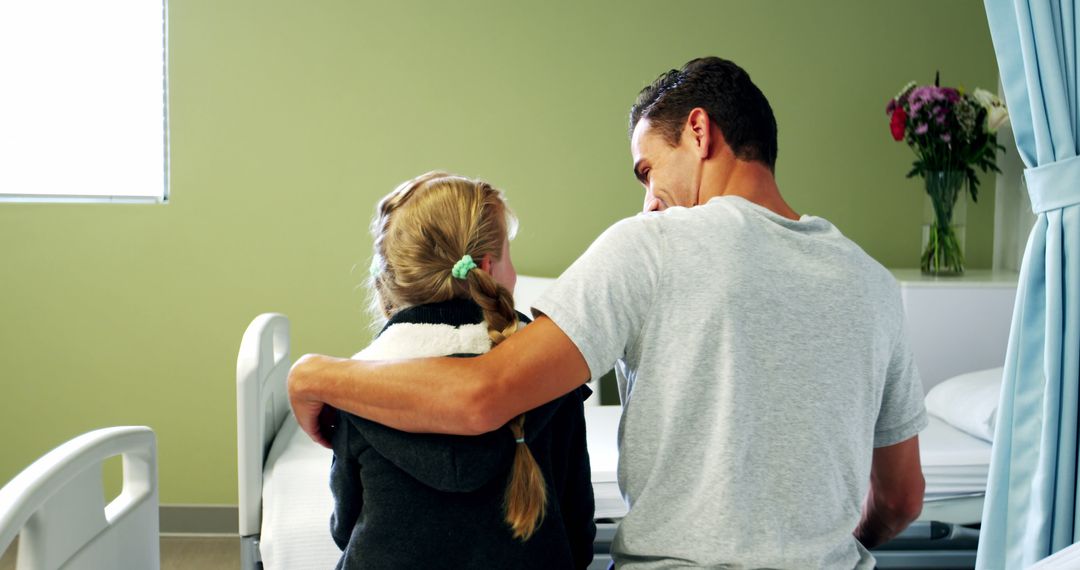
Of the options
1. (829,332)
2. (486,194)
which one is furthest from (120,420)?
(829,332)

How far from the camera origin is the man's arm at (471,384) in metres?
1.06

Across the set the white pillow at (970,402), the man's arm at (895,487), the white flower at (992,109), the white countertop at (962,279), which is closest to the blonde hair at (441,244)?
the man's arm at (895,487)

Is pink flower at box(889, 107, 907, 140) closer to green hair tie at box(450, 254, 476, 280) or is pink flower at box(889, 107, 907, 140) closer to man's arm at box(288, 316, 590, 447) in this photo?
green hair tie at box(450, 254, 476, 280)

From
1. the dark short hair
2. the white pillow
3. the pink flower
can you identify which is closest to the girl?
the dark short hair

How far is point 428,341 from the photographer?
1.24 m

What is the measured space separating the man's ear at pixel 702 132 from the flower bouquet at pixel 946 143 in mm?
2084

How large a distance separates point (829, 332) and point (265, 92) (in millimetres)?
2616

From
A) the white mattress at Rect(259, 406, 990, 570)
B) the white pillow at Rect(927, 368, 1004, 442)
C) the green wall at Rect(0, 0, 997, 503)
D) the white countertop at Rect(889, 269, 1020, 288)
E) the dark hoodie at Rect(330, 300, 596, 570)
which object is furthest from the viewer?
the green wall at Rect(0, 0, 997, 503)

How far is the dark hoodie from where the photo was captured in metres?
1.16

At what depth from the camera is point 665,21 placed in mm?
3344

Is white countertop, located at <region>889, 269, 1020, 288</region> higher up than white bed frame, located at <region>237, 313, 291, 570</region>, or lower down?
higher up

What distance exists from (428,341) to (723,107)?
0.48 m

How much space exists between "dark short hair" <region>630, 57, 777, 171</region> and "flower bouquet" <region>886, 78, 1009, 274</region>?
2.03 meters

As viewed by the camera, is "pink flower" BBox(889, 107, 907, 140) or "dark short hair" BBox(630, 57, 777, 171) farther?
"pink flower" BBox(889, 107, 907, 140)
